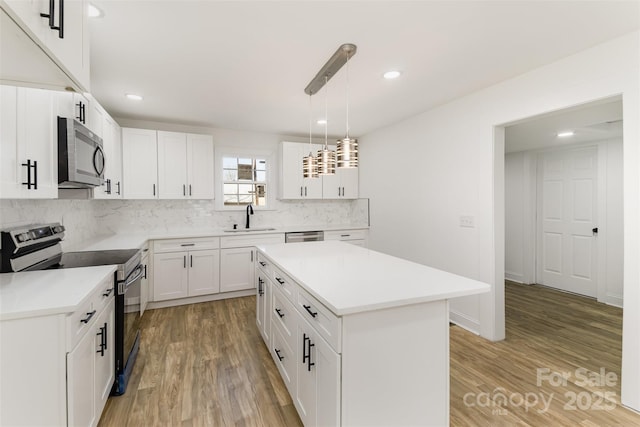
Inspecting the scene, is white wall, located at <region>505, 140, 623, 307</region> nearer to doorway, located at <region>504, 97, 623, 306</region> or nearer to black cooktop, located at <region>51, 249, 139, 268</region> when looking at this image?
doorway, located at <region>504, 97, 623, 306</region>

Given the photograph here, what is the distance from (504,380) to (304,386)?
1.58 meters

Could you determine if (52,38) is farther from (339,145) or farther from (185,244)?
(185,244)

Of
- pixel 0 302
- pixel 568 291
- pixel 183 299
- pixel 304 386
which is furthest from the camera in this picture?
pixel 568 291

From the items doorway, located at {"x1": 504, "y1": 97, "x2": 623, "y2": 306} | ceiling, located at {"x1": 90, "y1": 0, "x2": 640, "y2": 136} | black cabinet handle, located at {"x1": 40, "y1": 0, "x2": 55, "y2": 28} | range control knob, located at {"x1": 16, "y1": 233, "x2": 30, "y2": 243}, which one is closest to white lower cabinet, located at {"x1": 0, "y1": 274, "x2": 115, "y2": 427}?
range control knob, located at {"x1": 16, "y1": 233, "x2": 30, "y2": 243}

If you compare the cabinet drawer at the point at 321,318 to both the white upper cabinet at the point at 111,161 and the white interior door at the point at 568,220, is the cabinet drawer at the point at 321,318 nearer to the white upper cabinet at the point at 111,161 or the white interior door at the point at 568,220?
the white upper cabinet at the point at 111,161

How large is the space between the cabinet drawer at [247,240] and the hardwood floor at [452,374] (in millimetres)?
910

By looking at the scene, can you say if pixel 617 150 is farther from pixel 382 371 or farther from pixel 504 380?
pixel 382 371

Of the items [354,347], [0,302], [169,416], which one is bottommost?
[169,416]

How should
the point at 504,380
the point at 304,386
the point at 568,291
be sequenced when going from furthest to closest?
the point at 568,291 → the point at 504,380 → the point at 304,386

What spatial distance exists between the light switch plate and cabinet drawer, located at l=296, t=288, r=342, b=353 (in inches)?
83.9

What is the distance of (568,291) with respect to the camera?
4410mm

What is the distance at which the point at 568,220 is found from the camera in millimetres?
4414

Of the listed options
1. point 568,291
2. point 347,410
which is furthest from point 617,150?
point 347,410

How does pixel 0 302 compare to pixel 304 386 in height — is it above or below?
above
